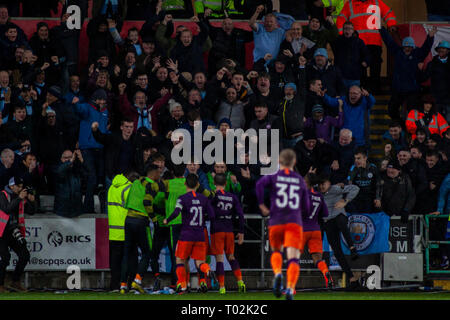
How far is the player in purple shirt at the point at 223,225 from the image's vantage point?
54.2 ft

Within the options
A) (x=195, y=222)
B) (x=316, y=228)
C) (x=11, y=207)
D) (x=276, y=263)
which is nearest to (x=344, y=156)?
(x=316, y=228)

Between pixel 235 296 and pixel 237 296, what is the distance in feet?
0.12

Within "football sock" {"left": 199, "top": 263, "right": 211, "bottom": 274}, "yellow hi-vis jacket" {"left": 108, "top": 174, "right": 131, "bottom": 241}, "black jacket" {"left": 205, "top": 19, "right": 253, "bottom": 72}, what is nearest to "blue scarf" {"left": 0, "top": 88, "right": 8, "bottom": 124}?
"yellow hi-vis jacket" {"left": 108, "top": 174, "right": 131, "bottom": 241}

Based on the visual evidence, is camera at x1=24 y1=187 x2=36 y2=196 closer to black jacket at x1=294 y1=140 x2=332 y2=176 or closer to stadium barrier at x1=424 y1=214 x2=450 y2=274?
black jacket at x1=294 y1=140 x2=332 y2=176

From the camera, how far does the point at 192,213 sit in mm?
16250

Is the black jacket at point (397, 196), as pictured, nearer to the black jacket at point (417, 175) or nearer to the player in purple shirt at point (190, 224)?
the black jacket at point (417, 175)

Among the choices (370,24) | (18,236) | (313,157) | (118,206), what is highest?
(370,24)

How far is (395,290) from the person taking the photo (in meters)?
18.1

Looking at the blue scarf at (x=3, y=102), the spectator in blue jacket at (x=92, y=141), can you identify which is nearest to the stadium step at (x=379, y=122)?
the spectator in blue jacket at (x=92, y=141)

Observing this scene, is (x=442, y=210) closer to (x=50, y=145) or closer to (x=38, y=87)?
(x=50, y=145)

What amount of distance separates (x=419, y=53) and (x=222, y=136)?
6084 mm

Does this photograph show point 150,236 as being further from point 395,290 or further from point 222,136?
point 395,290

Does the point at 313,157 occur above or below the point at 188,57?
below

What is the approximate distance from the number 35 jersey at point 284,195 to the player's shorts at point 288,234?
6 centimetres
